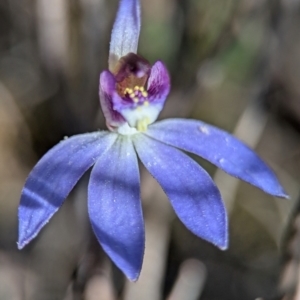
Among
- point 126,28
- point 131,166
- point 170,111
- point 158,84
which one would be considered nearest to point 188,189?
point 131,166

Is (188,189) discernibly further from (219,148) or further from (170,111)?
(170,111)

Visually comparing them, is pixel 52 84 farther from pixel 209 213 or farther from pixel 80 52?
pixel 209 213

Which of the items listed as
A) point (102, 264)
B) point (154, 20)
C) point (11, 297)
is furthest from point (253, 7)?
point (11, 297)

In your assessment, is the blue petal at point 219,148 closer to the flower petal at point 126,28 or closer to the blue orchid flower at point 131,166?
the blue orchid flower at point 131,166

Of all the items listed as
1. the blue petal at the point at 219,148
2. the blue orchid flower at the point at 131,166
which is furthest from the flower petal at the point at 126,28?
the blue petal at the point at 219,148

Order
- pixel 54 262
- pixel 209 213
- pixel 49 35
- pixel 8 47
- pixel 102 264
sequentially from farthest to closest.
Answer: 1. pixel 8 47
2. pixel 49 35
3. pixel 54 262
4. pixel 102 264
5. pixel 209 213

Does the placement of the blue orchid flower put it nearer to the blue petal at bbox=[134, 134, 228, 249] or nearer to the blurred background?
the blue petal at bbox=[134, 134, 228, 249]
